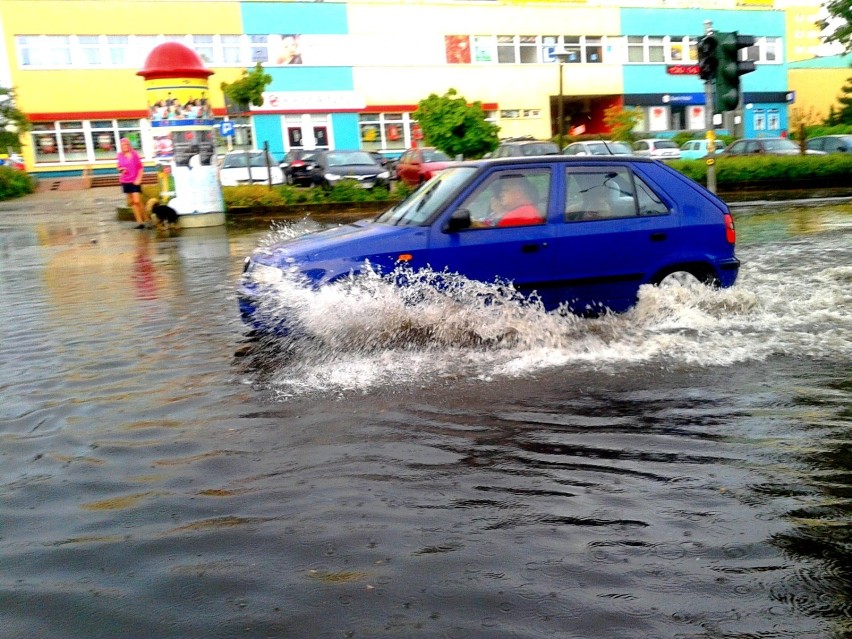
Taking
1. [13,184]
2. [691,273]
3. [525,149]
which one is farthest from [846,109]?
[691,273]

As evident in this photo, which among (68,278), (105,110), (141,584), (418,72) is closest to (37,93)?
(105,110)

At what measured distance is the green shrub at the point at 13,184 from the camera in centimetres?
3878

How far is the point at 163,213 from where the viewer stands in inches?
814

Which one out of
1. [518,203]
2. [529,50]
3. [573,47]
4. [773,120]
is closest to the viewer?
[518,203]

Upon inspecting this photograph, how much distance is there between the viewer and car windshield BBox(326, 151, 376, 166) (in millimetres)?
29250

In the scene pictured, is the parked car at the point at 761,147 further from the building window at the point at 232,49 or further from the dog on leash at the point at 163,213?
the building window at the point at 232,49

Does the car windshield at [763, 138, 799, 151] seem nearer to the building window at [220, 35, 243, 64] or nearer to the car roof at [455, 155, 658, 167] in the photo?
the car roof at [455, 155, 658, 167]

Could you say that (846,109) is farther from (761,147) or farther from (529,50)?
(761,147)

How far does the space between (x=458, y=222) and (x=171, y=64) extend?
1518cm

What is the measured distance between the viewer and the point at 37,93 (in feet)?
151

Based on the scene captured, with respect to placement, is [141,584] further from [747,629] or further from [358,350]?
[358,350]

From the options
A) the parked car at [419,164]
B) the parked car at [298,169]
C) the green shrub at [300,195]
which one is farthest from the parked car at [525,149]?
the parked car at [298,169]

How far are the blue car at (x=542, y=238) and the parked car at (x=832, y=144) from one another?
87.6 feet

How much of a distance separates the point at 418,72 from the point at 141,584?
51471 mm
